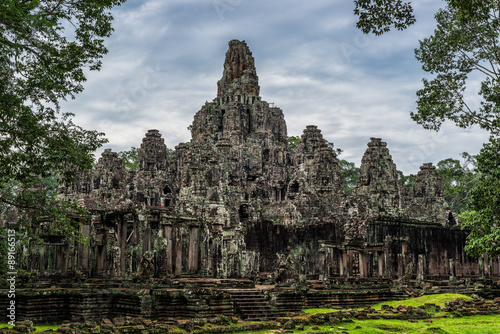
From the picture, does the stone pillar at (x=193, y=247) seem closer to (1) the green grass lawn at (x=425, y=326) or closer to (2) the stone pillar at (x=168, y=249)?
(2) the stone pillar at (x=168, y=249)

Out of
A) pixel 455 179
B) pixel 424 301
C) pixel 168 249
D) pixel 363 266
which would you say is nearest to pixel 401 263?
pixel 363 266

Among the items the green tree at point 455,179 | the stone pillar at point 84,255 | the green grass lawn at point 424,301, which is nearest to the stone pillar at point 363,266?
the green grass lawn at point 424,301

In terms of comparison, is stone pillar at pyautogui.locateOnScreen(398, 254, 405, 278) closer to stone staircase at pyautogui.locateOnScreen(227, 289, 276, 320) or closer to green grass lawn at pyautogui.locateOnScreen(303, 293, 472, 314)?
green grass lawn at pyautogui.locateOnScreen(303, 293, 472, 314)

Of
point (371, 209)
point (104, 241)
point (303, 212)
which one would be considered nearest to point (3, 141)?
point (104, 241)

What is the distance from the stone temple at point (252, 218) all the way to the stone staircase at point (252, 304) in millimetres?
614

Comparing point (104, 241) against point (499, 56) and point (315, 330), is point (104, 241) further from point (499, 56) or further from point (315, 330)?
point (499, 56)

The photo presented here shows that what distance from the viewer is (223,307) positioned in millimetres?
16109

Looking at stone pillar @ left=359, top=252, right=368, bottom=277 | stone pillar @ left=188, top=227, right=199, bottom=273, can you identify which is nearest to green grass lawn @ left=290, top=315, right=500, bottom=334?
stone pillar @ left=359, top=252, right=368, bottom=277

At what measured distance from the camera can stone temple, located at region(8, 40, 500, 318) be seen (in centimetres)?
2048

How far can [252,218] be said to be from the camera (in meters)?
39.5

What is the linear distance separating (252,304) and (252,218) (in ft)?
73.3

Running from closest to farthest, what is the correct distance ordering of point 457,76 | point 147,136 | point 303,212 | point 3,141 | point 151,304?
point 3,141 < point 151,304 < point 457,76 < point 303,212 < point 147,136

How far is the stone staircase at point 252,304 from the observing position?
16672mm

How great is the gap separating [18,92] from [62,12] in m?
1.95
